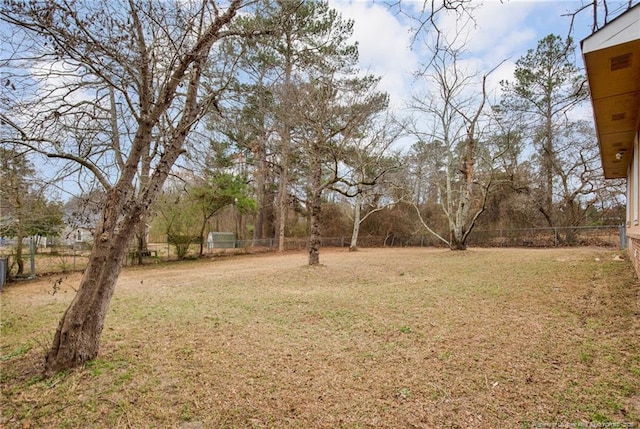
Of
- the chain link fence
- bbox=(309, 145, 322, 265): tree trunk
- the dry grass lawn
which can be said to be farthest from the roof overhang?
the chain link fence

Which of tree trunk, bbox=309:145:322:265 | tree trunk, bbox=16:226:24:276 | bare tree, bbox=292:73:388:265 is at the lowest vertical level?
tree trunk, bbox=16:226:24:276

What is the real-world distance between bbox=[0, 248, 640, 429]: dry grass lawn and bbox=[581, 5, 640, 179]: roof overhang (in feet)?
8.73

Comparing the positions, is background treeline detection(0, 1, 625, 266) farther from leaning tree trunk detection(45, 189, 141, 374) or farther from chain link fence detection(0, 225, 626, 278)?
leaning tree trunk detection(45, 189, 141, 374)

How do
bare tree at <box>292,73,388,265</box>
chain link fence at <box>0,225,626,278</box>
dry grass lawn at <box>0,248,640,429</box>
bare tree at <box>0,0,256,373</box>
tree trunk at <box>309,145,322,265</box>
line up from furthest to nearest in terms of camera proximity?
chain link fence at <box>0,225,626,278</box> → tree trunk at <box>309,145,322,265</box> → bare tree at <box>292,73,388,265</box> → bare tree at <box>0,0,256,373</box> → dry grass lawn at <box>0,248,640,429</box>

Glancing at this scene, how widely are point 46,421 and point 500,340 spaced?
4015 millimetres

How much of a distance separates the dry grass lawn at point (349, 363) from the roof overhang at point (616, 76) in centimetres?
266

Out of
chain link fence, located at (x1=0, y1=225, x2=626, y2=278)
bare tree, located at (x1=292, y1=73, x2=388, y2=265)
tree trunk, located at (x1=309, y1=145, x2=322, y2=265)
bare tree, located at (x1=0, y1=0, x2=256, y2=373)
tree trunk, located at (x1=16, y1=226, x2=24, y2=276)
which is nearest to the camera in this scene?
bare tree, located at (x1=0, y1=0, x2=256, y2=373)

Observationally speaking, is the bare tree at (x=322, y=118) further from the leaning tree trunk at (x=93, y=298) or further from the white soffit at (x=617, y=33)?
the leaning tree trunk at (x=93, y=298)

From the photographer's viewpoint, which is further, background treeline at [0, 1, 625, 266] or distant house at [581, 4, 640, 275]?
background treeline at [0, 1, 625, 266]

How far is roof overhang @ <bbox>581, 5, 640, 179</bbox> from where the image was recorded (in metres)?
2.79

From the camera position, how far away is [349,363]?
3.09 m

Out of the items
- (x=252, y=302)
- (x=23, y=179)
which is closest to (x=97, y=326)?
(x=23, y=179)

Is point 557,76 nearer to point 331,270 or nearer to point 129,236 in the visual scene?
point 331,270

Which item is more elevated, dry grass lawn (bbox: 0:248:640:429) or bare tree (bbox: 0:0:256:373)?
bare tree (bbox: 0:0:256:373)
